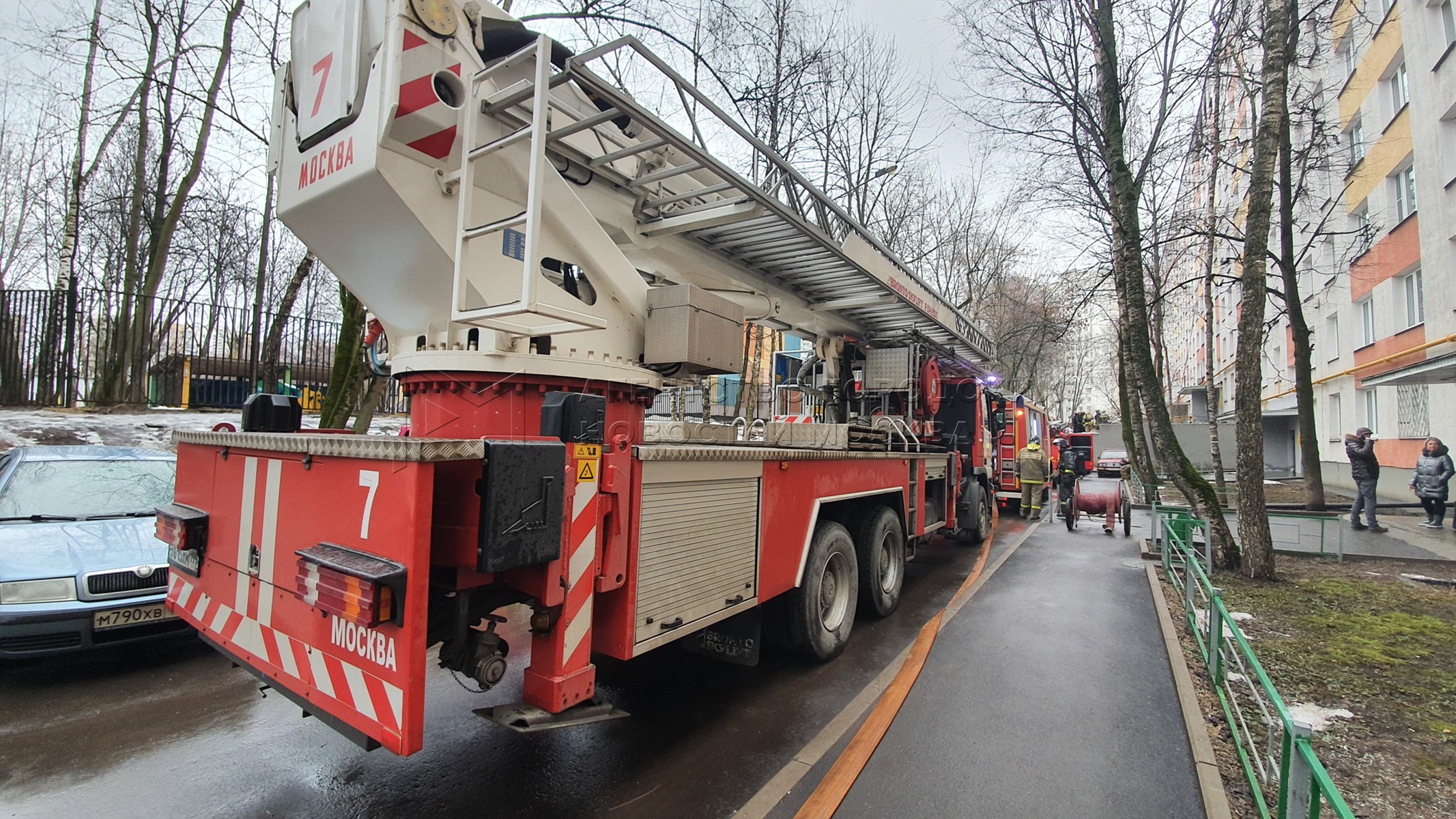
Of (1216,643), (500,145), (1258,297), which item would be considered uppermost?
(1258,297)

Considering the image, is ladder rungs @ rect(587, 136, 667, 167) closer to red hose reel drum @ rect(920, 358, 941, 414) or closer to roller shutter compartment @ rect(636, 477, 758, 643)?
roller shutter compartment @ rect(636, 477, 758, 643)

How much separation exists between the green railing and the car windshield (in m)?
6.77

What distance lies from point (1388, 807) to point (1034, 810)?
1.59 m

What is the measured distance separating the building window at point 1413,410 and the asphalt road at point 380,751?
17.2 m

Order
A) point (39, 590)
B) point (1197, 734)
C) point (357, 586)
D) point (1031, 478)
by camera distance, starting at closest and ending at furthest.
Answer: point (357, 586)
point (1197, 734)
point (39, 590)
point (1031, 478)

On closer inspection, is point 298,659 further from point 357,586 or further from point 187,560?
point 187,560

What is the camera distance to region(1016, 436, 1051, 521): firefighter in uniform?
1398 centimetres

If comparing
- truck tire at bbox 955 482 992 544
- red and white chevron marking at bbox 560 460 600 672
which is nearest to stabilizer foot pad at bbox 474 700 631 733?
red and white chevron marking at bbox 560 460 600 672

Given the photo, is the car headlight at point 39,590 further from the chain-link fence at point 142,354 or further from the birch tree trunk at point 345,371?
the chain-link fence at point 142,354

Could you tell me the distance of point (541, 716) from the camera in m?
2.59

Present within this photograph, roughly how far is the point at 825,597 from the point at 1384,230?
19755 mm

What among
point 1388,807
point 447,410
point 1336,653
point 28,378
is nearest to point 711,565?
point 447,410

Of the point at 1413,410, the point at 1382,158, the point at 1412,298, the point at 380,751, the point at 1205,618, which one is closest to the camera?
the point at 380,751

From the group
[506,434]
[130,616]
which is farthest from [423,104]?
[130,616]
